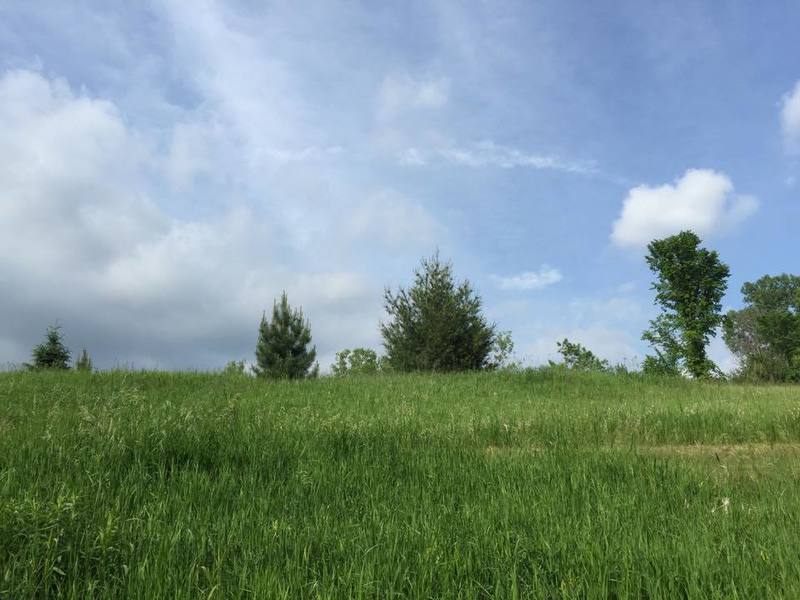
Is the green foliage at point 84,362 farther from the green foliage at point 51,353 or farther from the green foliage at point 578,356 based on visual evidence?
the green foliage at point 578,356

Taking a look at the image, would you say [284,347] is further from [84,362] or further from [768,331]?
[768,331]

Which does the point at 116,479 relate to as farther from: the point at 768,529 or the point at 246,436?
the point at 768,529

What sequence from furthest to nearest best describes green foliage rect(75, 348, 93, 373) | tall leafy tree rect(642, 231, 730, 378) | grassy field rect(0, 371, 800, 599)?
tall leafy tree rect(642, 231, 730, 378) → green foliage rect(75, 348, 93, 373) → grassy field rect(0, 371, 800, 599)

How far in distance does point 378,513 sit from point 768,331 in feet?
207

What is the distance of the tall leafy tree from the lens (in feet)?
133

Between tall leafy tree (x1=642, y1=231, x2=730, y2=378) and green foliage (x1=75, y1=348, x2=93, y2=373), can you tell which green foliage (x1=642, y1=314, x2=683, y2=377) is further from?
green foliage (x1=75, y1=348, x2=93, y2=373)

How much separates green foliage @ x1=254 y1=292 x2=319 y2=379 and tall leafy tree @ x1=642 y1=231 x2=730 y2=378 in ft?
93.1

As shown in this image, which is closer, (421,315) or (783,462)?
(783,462)

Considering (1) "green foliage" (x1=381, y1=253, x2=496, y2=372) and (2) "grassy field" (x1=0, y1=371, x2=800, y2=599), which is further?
(1) "green foliage" (x1=381, y1=253, x2=496, y2=372)

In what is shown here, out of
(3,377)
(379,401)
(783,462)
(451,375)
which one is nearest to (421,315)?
(451,375)

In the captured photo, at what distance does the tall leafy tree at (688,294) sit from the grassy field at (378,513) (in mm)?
33230

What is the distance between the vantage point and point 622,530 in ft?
14.3

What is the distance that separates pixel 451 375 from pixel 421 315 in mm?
8796

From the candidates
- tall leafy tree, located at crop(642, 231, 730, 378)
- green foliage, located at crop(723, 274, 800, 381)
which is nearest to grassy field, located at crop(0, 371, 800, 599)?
tall leafy tree, located at crop(642, 231, 730, 378)
